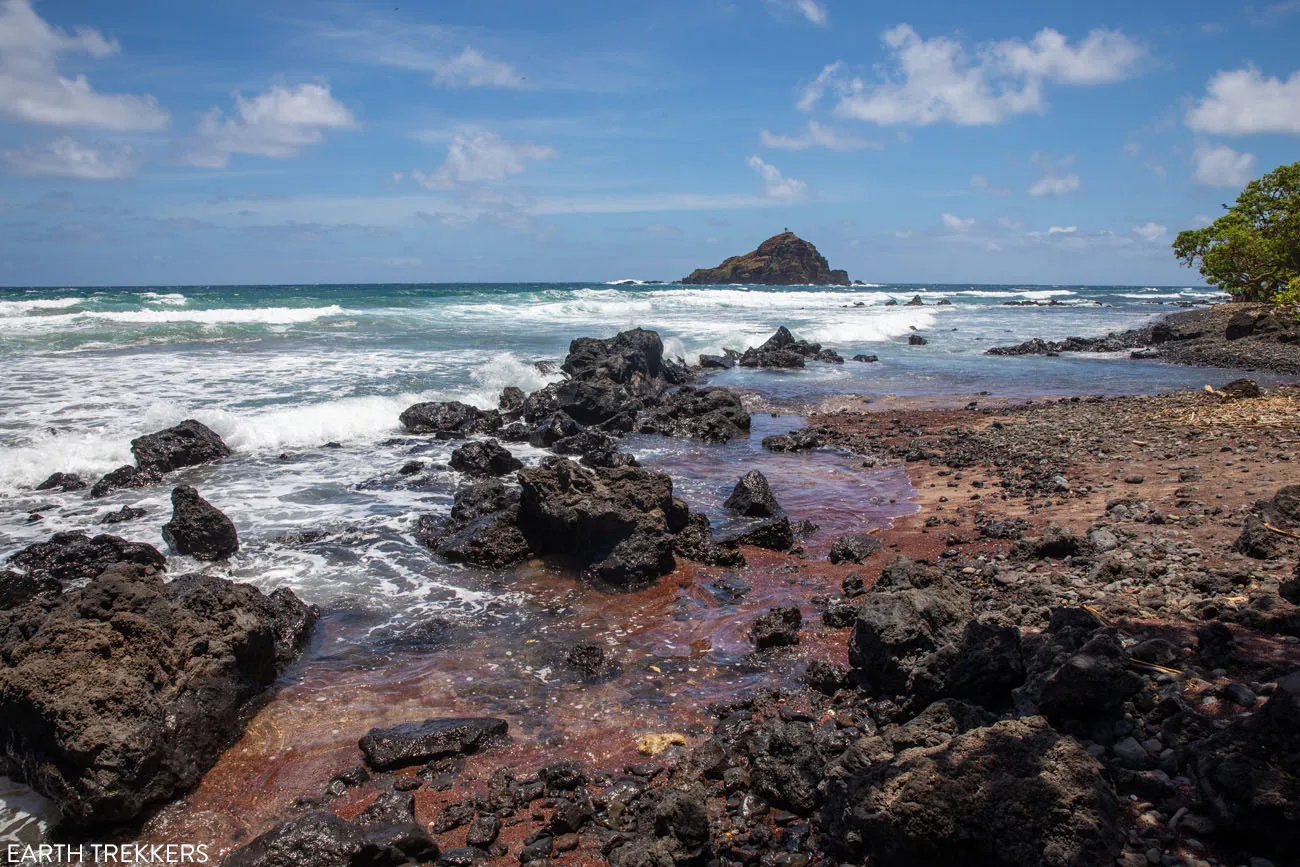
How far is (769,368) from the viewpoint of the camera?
86.5 ft

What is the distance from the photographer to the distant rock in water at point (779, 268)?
130 meters

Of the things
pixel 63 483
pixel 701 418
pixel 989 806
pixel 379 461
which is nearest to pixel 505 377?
pixel 701 418

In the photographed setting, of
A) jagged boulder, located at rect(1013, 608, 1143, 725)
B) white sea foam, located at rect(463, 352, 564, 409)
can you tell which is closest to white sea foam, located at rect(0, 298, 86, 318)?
white sea foam, located at rect(463, 352, 564, 409)

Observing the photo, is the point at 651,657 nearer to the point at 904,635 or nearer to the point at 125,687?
the point at 904,635

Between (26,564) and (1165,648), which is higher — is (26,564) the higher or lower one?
the lower one

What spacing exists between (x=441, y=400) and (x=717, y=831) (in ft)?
49.1

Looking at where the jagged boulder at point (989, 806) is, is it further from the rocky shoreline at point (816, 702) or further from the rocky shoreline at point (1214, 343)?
the rocky shoreline at point (1214, 343)

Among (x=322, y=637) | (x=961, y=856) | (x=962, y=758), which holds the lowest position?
(x=322, y=637)

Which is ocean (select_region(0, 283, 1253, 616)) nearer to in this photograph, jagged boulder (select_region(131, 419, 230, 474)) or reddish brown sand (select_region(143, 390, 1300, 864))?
jagged boulder (select_region(131, 419, 230, 474))

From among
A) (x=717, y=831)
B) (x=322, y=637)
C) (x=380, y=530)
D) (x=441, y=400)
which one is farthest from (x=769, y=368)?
(x=717, y=831)

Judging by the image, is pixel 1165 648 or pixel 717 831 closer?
pixel 717 831

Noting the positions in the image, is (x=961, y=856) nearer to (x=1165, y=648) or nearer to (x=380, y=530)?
(x=1165, y=648)

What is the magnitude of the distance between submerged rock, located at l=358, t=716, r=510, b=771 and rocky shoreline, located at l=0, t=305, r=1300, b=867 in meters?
0.02

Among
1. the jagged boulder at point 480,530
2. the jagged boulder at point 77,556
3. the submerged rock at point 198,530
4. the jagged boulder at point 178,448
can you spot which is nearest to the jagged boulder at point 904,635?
the jagged boulder at point 480,530
